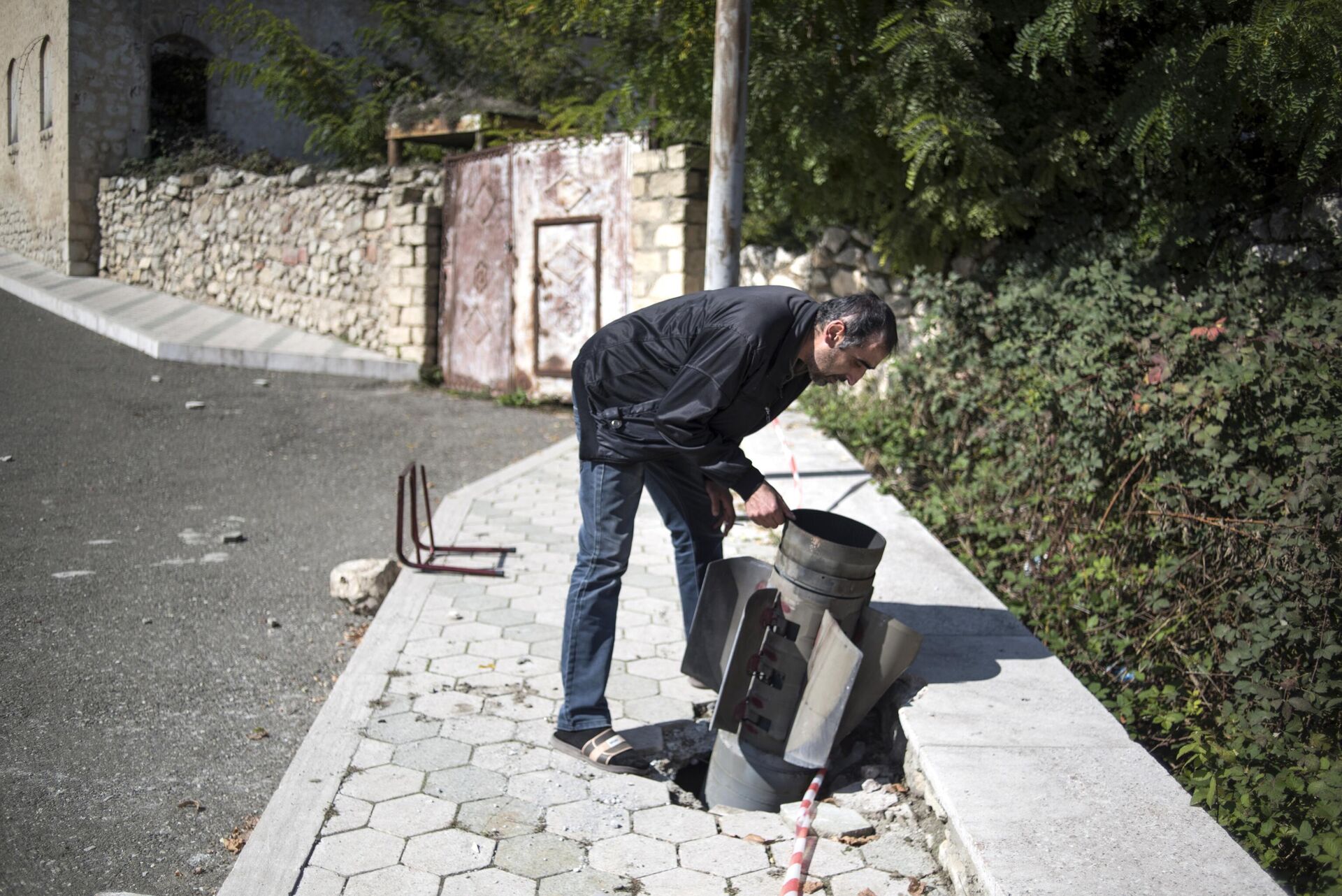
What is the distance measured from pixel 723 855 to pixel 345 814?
3.41 feet

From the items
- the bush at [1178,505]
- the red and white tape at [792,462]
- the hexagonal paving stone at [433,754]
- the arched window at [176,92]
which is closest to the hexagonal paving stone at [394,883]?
the hexagonal paving stone at [433,754]

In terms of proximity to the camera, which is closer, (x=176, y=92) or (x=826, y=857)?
(x=826, y=857)

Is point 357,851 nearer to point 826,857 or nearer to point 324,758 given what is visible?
point 324,758

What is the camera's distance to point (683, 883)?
8.09ft

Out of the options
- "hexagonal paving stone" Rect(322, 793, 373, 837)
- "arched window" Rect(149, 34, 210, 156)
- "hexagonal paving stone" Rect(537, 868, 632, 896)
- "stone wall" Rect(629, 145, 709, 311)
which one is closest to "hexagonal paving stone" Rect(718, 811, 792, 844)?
"hexagonal paving stone" Rect(537, 868, 632, 896)

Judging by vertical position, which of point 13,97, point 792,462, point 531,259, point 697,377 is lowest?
point 792,462

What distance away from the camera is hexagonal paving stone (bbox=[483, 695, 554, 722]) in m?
3.34

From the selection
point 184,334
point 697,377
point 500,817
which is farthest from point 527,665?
point 184,334

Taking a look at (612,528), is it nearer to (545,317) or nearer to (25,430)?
(25,430)

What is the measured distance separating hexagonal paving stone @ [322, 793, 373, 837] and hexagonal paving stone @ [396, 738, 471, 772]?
0.24m

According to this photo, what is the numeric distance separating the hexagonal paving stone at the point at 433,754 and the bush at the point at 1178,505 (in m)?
2.12

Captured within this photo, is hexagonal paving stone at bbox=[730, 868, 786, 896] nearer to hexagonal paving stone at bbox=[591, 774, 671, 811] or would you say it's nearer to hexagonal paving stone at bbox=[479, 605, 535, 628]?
hexagonal paving stone at bbox=[591, 774, 671, 811]

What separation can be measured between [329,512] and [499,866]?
3.92 meters

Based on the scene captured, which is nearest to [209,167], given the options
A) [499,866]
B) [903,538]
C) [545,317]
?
[545,317]
